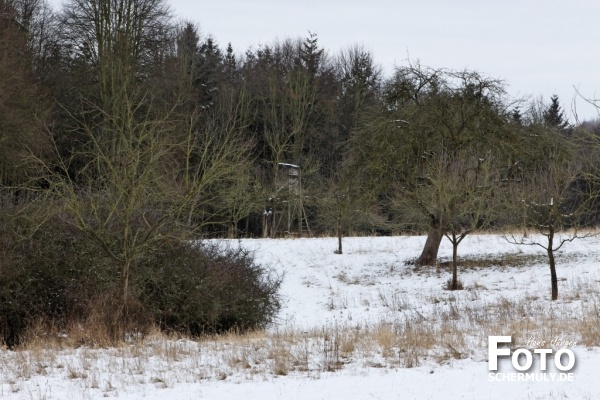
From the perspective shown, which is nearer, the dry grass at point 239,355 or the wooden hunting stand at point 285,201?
the dry grass at point 239,355

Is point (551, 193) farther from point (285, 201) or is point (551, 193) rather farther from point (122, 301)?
point (285, 201)

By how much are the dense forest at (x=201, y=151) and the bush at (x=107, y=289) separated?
72 millimetres

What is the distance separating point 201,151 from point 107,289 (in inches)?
576

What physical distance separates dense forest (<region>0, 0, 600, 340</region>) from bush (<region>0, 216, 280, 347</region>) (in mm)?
72

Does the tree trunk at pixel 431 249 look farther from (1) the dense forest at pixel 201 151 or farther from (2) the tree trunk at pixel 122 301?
(2) the tree trunk at pixel 122 301

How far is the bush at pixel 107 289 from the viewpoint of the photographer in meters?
12.3

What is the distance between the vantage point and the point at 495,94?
73.2 ft

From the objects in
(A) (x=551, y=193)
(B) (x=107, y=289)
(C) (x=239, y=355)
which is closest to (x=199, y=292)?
(B) (x=107, y=289)

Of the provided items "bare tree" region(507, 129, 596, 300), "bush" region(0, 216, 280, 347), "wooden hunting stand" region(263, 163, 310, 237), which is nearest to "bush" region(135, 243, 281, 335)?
"bush" region(0, 216, 280, 347)

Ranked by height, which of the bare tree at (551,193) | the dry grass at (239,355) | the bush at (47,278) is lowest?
the dry grass at (239,355)

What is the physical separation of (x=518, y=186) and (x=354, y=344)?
47.7 feet

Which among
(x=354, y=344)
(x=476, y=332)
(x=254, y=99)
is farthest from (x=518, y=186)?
(x=254, y=99)

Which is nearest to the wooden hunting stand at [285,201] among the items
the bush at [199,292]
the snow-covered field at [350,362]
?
the bush at [199,292]

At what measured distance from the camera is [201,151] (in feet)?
89.1
